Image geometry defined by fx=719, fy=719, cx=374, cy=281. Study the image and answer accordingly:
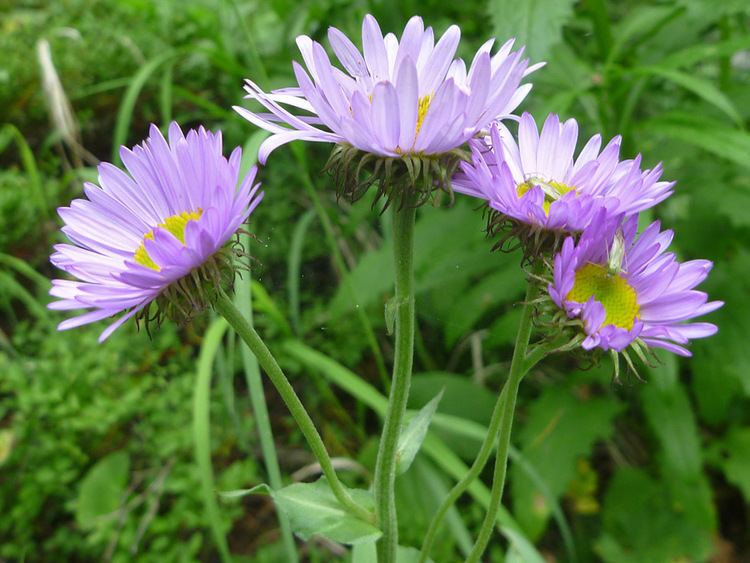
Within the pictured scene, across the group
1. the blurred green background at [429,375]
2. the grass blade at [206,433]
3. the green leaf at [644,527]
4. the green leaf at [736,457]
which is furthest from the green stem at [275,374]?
the green leaf at [736,457]

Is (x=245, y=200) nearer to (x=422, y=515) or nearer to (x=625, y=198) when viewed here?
(x=625, y=198)

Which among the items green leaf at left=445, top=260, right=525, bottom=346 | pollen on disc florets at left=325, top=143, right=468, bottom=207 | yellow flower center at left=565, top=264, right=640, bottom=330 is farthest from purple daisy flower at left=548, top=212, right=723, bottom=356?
green leaf at left=445, top=260, right=525, bottom=346

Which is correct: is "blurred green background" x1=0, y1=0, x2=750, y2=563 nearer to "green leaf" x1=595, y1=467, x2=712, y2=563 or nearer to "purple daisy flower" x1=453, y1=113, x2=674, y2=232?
"green leaf" x1=595, y1=467, x2=712, y2=563

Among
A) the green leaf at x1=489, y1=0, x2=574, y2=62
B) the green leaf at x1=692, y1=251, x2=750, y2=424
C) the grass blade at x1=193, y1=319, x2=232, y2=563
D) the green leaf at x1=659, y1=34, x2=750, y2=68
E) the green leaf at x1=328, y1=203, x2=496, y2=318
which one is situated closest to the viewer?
the grass blade at x1=193, y1=319, x2=232, y2=563

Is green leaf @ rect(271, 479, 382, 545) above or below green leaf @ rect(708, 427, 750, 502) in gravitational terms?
above

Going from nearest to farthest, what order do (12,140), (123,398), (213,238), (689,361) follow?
(213,238) < (123,398) < (689,361) < (12,140)

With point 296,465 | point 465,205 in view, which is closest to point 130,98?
point 465,205
